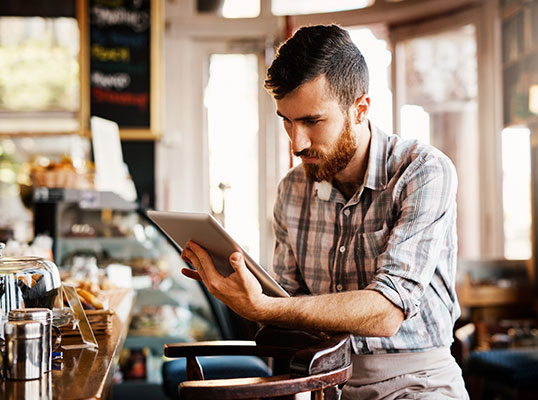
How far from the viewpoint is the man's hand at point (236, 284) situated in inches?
52.4

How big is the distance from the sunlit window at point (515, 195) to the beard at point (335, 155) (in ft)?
10.7

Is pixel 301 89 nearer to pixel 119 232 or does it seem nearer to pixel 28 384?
pixel 28 384

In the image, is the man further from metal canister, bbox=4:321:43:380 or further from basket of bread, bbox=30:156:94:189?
basket of bread, bbox=30:156:94:189

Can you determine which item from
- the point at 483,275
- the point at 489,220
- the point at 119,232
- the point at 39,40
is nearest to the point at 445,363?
the point at 119,232

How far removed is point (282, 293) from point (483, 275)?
322 cm

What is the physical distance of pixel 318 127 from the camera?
1610 millimetres

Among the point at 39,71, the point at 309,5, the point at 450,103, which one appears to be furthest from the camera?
the point at 309,5

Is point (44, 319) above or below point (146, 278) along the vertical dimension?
above

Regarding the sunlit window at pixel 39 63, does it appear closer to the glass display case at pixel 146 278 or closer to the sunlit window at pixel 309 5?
the glass display case at pixel 146 278

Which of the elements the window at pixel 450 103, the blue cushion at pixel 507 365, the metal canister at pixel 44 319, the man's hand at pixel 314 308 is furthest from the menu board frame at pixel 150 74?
the metal canister at pixel 44 319

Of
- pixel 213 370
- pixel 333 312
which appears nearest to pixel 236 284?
pixel 333 312

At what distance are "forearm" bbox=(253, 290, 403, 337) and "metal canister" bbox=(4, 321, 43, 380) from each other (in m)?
0.45

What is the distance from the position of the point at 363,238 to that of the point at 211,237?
0.47 meters

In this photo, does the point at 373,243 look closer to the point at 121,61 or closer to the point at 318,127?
the point at 318,127
